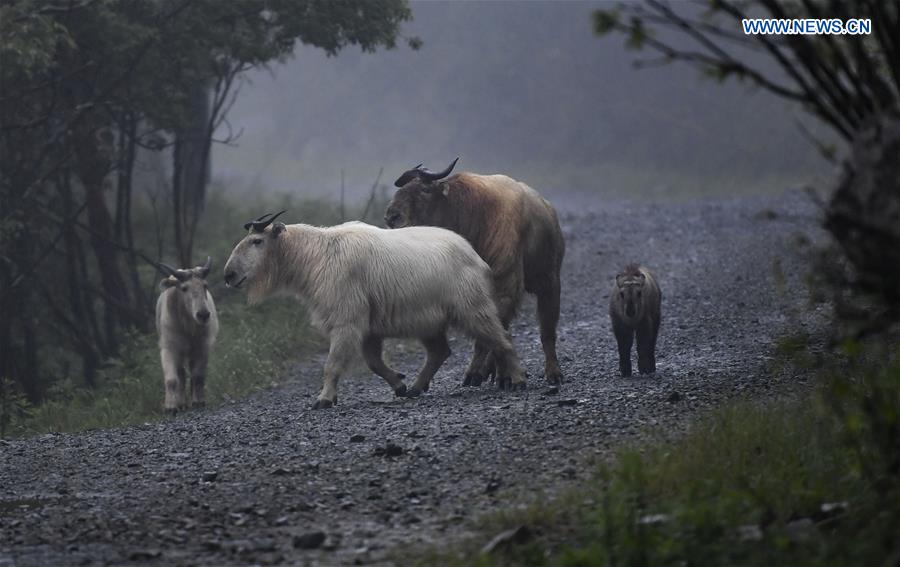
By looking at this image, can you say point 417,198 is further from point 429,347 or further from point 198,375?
point 198,375

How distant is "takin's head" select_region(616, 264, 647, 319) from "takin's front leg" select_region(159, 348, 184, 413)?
416 cm

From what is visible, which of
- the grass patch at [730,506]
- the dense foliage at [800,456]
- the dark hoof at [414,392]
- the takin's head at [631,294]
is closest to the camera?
the dense foliage at [800,456]

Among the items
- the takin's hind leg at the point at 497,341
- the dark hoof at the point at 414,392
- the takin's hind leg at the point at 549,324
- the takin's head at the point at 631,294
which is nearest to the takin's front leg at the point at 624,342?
the takin's head at the point at 631,294

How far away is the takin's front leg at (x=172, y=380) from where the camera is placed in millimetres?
11938

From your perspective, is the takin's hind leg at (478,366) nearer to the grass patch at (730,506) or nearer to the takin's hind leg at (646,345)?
the takin's hind leg at (646,345)

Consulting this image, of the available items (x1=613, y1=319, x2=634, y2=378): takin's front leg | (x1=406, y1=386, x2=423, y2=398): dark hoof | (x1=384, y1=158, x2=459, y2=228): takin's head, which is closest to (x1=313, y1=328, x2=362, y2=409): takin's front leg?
(x1=406, y1=386, x2=423, y2=398): dark hoof

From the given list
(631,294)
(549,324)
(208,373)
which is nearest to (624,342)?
(631,294)

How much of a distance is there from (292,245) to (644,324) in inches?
110

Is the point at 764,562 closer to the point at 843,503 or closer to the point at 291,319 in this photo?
the point at 843,503

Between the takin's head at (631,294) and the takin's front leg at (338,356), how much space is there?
1.96m

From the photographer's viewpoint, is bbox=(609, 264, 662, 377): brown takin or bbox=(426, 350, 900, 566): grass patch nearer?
bbox=(426, 350, 900, 566): grass patch

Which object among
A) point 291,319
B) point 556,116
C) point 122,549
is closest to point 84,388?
point 291,319

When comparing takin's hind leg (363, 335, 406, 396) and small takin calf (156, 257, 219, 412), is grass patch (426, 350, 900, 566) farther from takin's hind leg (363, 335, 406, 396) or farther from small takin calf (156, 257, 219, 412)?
small takin calf (156, 257, 219, 412)

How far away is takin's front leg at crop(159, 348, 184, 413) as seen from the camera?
11.9 meters
